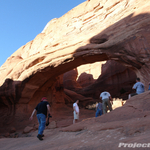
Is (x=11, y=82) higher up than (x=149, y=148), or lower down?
higher up

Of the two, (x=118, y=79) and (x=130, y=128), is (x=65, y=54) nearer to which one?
(x=130, y=128)

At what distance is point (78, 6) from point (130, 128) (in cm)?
1291

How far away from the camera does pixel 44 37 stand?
1620cm

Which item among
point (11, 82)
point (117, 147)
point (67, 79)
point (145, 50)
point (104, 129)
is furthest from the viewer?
point (67, 79)

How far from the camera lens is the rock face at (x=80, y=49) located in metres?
8.27

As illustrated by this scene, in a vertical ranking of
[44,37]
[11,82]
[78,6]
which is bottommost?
[11,82]

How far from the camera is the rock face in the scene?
8273mm

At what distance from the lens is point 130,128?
8.86 feet

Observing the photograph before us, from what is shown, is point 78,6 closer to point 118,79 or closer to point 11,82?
point 11,82

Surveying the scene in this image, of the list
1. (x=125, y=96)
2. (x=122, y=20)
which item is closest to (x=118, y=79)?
(x=125, y=96)

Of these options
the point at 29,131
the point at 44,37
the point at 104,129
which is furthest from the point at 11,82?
the point at 104,129

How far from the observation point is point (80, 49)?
964 cm

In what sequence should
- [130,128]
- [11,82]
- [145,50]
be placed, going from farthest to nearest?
1. [11,82]
2. [145,50]
3. [130,128]

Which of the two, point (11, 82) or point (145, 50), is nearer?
point (145, 50)
